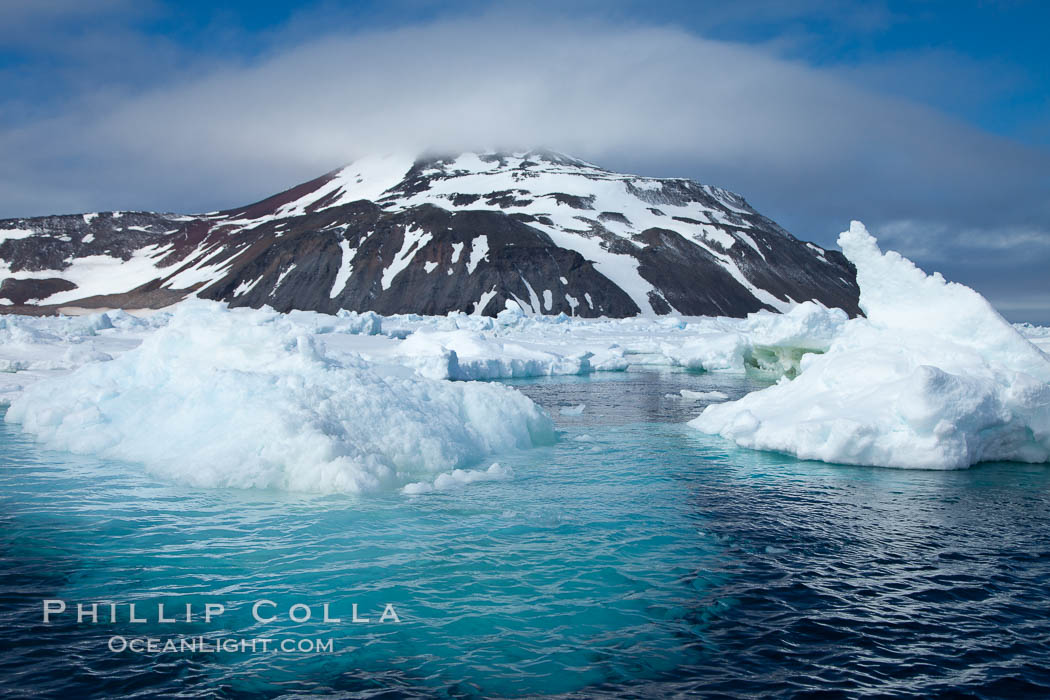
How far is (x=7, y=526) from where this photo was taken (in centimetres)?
959

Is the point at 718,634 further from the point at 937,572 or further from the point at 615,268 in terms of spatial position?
the point at 615,268

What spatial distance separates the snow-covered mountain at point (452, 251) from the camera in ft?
352

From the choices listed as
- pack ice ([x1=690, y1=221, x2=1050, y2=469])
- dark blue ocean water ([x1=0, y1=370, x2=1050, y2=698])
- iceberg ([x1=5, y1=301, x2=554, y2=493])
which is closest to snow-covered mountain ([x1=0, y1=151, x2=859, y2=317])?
pack ice ([x1=690, y1=221, x2=1050, y2=469])

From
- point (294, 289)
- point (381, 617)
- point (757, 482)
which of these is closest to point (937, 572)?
point (757, 482)

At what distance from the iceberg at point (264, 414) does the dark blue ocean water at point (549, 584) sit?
1.74 feet

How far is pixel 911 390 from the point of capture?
13.6m

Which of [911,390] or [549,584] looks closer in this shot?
[549,584]

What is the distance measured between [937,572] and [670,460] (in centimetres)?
693

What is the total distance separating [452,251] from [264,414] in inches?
3985

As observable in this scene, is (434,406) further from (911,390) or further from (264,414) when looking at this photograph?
(911,390)

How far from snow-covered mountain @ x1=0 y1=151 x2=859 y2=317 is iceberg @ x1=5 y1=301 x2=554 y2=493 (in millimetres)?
82833

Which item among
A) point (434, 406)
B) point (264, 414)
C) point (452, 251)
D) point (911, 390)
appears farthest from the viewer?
point (452, 251)

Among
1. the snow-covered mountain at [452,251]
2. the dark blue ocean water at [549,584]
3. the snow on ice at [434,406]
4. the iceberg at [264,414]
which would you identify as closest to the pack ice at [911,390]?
the snow on ice at [434,406]

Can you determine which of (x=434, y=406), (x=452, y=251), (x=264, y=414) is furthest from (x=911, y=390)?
(x=452, y=251)
